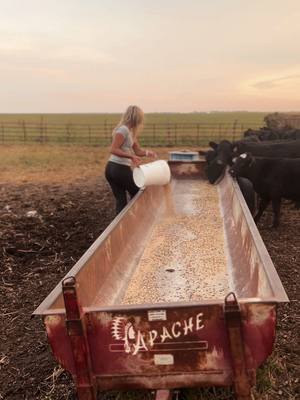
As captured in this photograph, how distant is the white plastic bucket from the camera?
7.91m

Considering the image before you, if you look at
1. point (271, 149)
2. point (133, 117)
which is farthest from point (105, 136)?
point (133, 117)

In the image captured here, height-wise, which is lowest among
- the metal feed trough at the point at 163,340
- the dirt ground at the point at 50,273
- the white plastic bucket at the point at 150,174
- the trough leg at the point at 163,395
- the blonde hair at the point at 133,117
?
the dirt ground at the point at 50,273

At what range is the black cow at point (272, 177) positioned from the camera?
9.11 metres

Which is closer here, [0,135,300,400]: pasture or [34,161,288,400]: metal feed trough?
[34,161,288,400]: metal feed trough

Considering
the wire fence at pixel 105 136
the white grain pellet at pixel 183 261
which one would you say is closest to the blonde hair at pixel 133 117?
the white grain pellet at pixel 183 261

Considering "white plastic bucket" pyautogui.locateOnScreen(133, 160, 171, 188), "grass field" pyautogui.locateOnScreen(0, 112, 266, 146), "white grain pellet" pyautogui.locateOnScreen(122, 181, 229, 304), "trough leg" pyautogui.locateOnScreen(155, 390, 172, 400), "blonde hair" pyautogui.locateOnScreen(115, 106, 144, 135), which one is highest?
"blonde hair" pyautogui.locateOnScreen(115, 106, 144, 135)

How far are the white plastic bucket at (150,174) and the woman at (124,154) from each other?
1.05 feet

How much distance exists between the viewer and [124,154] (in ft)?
22.8

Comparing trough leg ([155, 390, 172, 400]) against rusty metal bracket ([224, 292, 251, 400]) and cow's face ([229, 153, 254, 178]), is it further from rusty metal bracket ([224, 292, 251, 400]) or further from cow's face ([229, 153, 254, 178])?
cow's face ([229, 153, 254, 178])

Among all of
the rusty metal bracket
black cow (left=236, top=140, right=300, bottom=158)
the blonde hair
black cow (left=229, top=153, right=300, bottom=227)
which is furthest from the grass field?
the rusty metal bracket

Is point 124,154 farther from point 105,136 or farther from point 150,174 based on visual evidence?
point 105,136

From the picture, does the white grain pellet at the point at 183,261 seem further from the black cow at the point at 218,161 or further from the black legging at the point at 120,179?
the black cow at the point at 218,161

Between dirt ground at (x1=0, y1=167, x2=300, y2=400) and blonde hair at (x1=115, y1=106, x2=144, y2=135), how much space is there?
6.92ft

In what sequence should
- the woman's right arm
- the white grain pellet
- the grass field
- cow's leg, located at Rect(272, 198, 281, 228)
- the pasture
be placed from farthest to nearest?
the grass field, cow's leg, located at Rect(272, 198, 281, 228), the woman's right arm, the white grain pellet, the pasture
